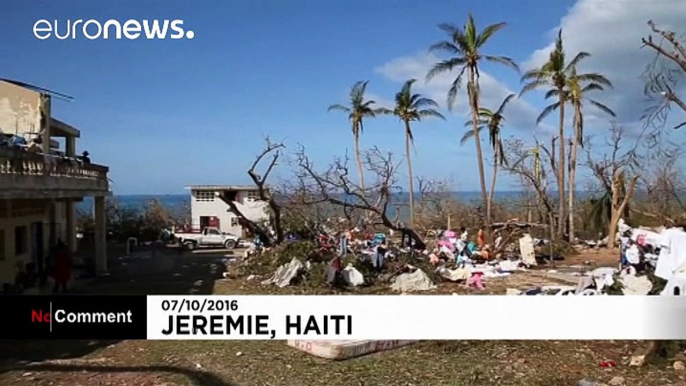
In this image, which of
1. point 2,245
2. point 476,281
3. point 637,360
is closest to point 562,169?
point 476,281

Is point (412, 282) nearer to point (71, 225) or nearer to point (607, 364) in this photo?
point (607, 364)

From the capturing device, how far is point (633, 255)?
8.11ft

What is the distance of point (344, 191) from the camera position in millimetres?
2689

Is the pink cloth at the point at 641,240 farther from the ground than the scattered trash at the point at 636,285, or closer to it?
farther from the ground

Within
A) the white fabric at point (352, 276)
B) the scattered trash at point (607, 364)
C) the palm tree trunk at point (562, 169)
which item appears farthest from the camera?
the white fabric at point (352, 276)

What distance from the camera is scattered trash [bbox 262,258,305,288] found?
2806mm

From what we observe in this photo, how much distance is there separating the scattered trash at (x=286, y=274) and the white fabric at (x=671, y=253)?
1.47m

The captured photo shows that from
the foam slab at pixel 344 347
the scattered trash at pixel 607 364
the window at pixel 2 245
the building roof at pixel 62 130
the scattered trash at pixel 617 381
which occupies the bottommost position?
the scattered trash at pixel 617 381

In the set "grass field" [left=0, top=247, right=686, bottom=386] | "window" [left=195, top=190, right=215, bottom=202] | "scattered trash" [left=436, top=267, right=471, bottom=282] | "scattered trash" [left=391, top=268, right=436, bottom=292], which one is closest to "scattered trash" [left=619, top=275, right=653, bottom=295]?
"grass field" [left=0, top=247, right=686, bottom=386]

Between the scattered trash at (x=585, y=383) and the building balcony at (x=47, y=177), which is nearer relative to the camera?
the building balcony at (x=47, y=177)

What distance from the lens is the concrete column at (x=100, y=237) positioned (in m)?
2.39

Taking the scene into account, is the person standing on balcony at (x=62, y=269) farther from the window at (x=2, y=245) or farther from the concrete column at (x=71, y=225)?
the window at (x=2, y=245)

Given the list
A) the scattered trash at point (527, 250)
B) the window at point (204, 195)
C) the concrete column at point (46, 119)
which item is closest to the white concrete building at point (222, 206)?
the window at point (204, 195)

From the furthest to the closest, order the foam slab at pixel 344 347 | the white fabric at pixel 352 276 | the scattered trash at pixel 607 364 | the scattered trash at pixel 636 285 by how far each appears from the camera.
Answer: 1. the white fabric at pixel 352 276
2. the scattered trash at pixel 607 364
3. the foam slab at pixel 344 347
4. the scattered trash at pixel 636 285
